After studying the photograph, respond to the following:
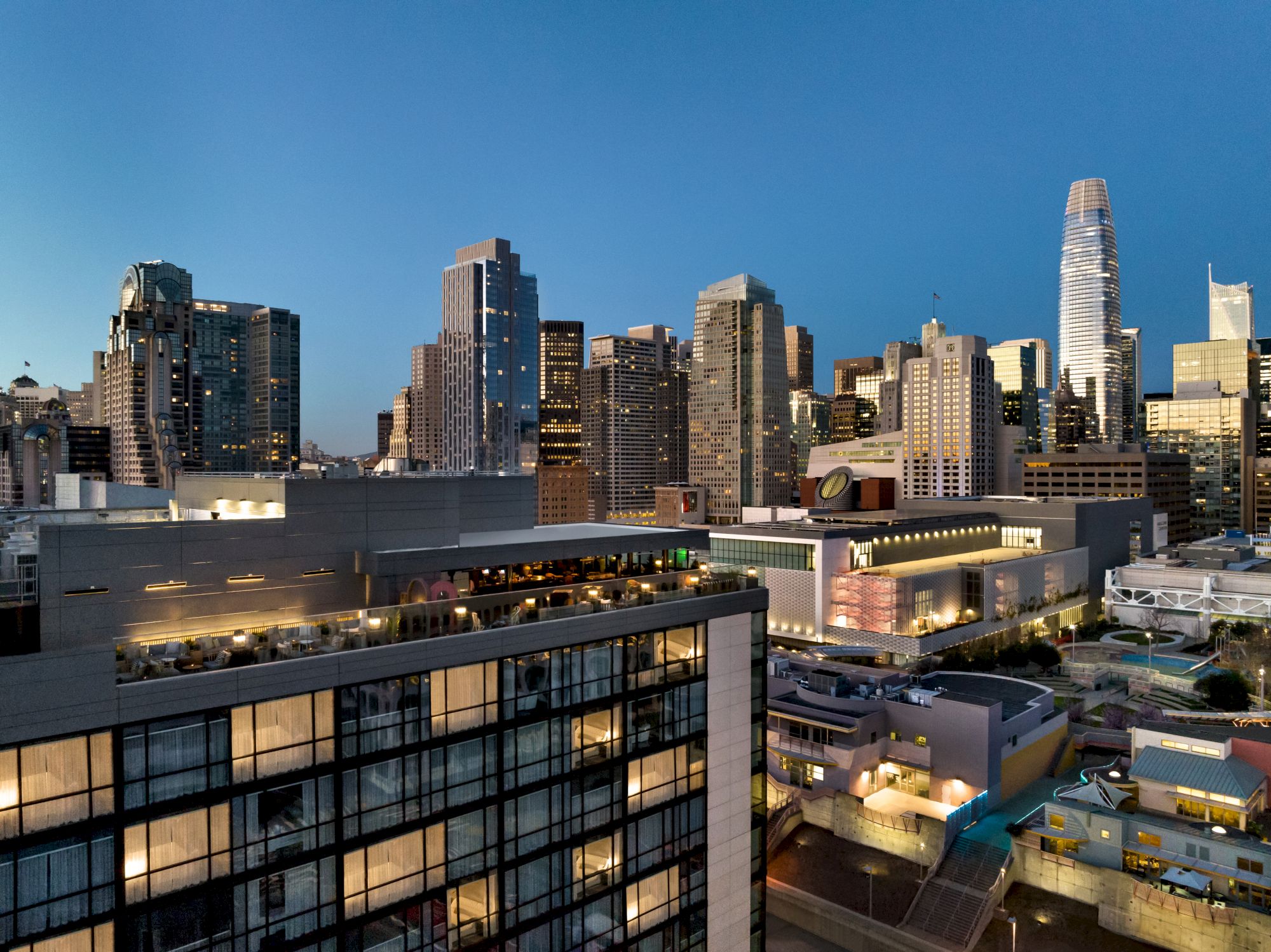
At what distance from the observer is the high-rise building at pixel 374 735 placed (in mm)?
15602

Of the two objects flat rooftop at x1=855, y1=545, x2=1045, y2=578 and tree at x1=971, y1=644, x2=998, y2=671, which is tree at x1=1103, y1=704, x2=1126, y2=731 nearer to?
tree at x1=971, y1=644, x2=998, y2=671

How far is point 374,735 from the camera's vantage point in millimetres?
18844

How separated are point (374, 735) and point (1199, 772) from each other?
5166 cm

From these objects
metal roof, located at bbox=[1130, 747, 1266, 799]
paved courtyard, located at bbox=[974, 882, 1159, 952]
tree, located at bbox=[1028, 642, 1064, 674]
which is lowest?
paved courtyard, located at bbox=[974, 882, 1159, 952]

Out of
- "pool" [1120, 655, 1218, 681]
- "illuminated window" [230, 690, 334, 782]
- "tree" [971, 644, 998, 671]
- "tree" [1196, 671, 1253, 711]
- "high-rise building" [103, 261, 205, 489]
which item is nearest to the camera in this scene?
"illuminated window" [230, 690, 334, 782]

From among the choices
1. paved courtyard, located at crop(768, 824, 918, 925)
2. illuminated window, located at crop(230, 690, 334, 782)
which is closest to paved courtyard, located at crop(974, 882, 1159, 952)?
paved courtyard, located at crop(768, 824, 918, 925)

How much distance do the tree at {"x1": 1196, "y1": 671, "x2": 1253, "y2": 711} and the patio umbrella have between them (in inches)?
1551

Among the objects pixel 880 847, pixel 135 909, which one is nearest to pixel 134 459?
pixel 880 847

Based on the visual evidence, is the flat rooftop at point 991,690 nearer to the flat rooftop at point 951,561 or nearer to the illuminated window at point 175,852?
the flat rooftop at point 951,561

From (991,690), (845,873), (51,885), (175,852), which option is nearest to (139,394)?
(991,690)

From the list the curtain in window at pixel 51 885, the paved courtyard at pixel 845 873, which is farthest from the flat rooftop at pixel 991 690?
the curtain in window at pixel 51 885

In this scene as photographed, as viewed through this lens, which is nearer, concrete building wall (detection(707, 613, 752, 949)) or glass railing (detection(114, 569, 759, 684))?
glass railing (detection(114, 569, 759, 684))

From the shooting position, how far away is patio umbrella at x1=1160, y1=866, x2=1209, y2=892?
139ft

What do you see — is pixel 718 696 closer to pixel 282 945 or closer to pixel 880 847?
pixel 282 945
